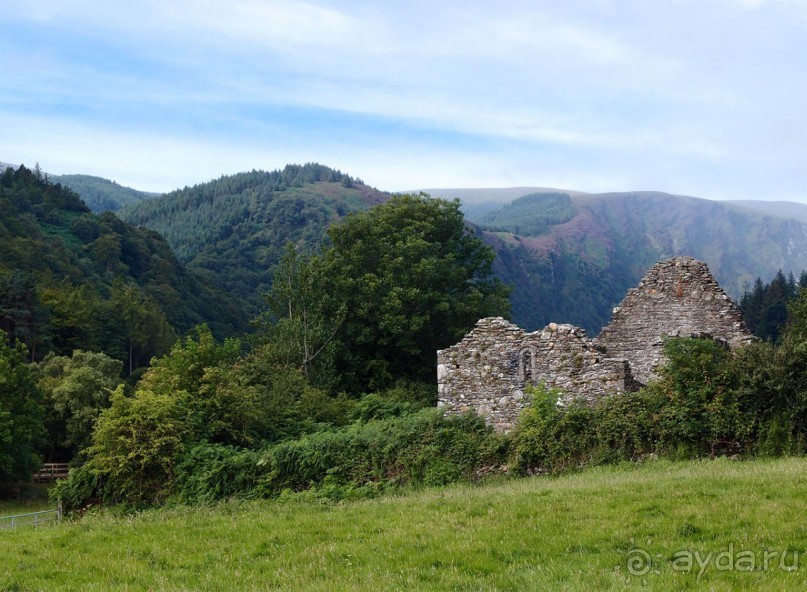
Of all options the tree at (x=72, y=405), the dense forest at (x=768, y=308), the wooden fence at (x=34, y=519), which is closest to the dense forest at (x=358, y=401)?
the tree at (x=72, y=405)

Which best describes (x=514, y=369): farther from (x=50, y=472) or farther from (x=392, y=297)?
(x=50, y=472)

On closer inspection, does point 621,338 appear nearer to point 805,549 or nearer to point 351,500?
point 351,500

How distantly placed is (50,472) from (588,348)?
135 feet

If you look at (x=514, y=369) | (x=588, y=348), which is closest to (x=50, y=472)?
(x=514, y=369)

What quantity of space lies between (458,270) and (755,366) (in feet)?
63.1

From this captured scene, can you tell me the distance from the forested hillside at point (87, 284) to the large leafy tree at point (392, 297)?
1883 inches

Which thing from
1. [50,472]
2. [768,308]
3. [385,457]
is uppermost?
[768,308]

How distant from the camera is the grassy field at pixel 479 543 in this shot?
8.64m

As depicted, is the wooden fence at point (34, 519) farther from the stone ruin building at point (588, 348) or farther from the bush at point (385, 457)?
the stone ruin building at point (588, 348)

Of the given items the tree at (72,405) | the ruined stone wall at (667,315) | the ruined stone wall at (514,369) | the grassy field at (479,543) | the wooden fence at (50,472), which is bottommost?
the wooden fence at (50,472)

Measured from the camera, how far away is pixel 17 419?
1700 inches

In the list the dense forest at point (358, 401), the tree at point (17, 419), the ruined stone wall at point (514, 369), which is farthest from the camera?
the tree at point (17, 419)

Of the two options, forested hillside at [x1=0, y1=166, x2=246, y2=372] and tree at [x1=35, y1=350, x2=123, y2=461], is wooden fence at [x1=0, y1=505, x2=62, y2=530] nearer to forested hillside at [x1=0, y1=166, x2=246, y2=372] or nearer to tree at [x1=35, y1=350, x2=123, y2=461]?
tree at [x1=35, y1=350, x2=123, y2=461]

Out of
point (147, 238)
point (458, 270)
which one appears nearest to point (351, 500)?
point (458, 270)
